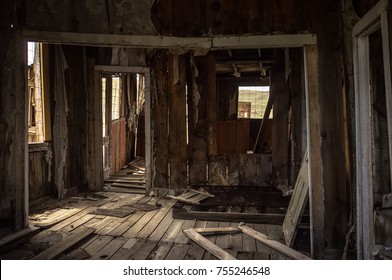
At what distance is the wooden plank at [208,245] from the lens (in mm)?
3415

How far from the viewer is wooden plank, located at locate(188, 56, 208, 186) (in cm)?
675

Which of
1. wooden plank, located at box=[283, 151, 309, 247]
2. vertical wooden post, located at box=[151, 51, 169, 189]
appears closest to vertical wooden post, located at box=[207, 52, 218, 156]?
vertical wooden post, located at box=[151, 51, 169, 189]

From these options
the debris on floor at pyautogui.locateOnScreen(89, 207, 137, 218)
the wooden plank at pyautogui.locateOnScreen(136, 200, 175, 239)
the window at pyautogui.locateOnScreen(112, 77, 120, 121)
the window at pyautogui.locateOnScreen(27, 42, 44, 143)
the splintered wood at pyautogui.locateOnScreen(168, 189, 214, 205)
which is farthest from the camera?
the window at pyautogui.locateOnScreen(112, 77, 120, 121)

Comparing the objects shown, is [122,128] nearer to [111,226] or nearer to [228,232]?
[111,226]

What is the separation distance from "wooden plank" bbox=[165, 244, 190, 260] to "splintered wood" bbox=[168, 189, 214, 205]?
77.4 inches

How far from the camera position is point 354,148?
130 inches

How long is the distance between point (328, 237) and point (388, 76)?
190 centimetres

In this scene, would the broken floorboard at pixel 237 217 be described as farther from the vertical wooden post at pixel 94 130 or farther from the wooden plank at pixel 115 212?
the vertical wooden post at pixel 94 130

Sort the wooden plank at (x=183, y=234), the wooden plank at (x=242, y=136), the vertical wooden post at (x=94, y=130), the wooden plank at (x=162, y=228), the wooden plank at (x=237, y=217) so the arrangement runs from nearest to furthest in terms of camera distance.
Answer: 1. the wooden plank at (x=183, y=234)
2. the wooden plank at (x=162, y=228)
3. the wooden plank at (x=237, y=217)
4. the vertical wooden post at (x=94, y=130)
5. the wooden plank at (x=242, y=136)

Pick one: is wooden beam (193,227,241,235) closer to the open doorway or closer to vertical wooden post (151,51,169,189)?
vertical wooden post (151,51,169,189)

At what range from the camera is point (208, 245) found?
3729 mm

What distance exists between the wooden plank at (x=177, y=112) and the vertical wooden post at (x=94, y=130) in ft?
5.26

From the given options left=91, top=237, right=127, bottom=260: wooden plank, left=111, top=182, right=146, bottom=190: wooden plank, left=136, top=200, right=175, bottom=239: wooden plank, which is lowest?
left=91, top=237, right=127, bottom=260: wooden plank

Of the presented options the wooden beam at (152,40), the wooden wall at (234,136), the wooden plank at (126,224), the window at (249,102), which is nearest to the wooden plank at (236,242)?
the wooden plank at (126,224)
